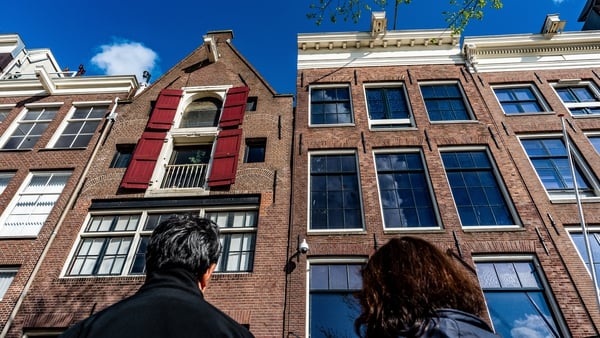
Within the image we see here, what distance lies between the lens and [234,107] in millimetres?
12695

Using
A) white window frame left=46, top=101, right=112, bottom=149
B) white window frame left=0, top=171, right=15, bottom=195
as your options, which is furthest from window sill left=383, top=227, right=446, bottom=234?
white window frame left=0, top=171, right=15, bottom=195

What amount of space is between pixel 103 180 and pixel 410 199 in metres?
10.4

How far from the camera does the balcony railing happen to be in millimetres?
11039

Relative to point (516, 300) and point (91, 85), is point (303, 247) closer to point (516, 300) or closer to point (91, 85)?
point (516, 300)

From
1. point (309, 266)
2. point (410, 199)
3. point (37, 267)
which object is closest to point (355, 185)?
point (410, 199)

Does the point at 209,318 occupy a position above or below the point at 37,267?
below

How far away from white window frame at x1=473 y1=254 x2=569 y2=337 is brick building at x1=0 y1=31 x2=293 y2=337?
217 inches

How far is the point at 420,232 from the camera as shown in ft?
29.6

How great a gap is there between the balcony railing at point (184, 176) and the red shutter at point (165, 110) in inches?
73.1

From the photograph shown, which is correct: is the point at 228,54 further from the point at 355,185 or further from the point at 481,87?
the point at 481,87

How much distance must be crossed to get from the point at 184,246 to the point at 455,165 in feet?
34.7

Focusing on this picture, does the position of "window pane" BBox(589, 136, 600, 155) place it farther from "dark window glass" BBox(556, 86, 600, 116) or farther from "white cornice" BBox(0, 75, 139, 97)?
"white cornice" BBox(0, 75, 139, 97)

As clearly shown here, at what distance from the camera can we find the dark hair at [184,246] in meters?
1.98

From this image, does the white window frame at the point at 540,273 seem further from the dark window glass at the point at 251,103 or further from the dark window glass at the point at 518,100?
the dark window glass at the point at 251,103
